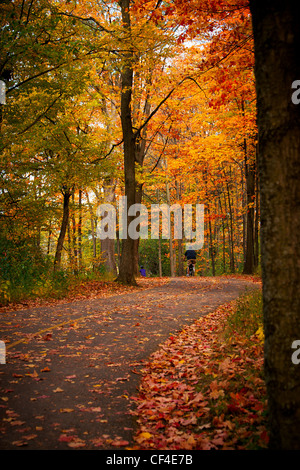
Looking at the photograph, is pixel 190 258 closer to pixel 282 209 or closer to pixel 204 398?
pixel 204 398

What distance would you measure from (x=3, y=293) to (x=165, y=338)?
6003 millimetres

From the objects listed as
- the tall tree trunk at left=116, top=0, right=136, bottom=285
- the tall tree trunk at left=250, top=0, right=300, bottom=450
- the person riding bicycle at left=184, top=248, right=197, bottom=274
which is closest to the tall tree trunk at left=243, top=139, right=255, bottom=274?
the person riding bicycle at left=184, top=248, right=197, bottom=274

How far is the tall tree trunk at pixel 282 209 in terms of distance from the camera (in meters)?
2.73

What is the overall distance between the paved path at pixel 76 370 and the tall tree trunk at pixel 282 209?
1.67 meters

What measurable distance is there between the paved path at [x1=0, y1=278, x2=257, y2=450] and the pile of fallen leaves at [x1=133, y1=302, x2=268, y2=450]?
0.87 feet

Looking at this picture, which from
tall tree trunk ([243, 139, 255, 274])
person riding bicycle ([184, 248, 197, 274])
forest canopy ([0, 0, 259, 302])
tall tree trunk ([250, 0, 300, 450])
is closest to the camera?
tall tree trunk ([250, 0, 300, 450])

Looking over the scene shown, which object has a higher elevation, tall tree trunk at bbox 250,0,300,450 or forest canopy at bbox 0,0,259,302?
forest canopy at bbox 0,0,259,302

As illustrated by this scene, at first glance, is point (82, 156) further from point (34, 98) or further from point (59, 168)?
point (34, 98)

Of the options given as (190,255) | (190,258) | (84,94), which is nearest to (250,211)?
(190,255)

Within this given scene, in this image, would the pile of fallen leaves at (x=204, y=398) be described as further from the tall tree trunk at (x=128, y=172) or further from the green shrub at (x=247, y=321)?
the tall tree trunk at (x=128, y=172)

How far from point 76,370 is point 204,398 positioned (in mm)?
1990

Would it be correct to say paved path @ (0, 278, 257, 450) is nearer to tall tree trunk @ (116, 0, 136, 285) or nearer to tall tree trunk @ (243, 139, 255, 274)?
tall tree trunk @ (116, 0, 136, 285)

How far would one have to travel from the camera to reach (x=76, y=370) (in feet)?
16.8

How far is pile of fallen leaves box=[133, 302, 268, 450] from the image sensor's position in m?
3.43
